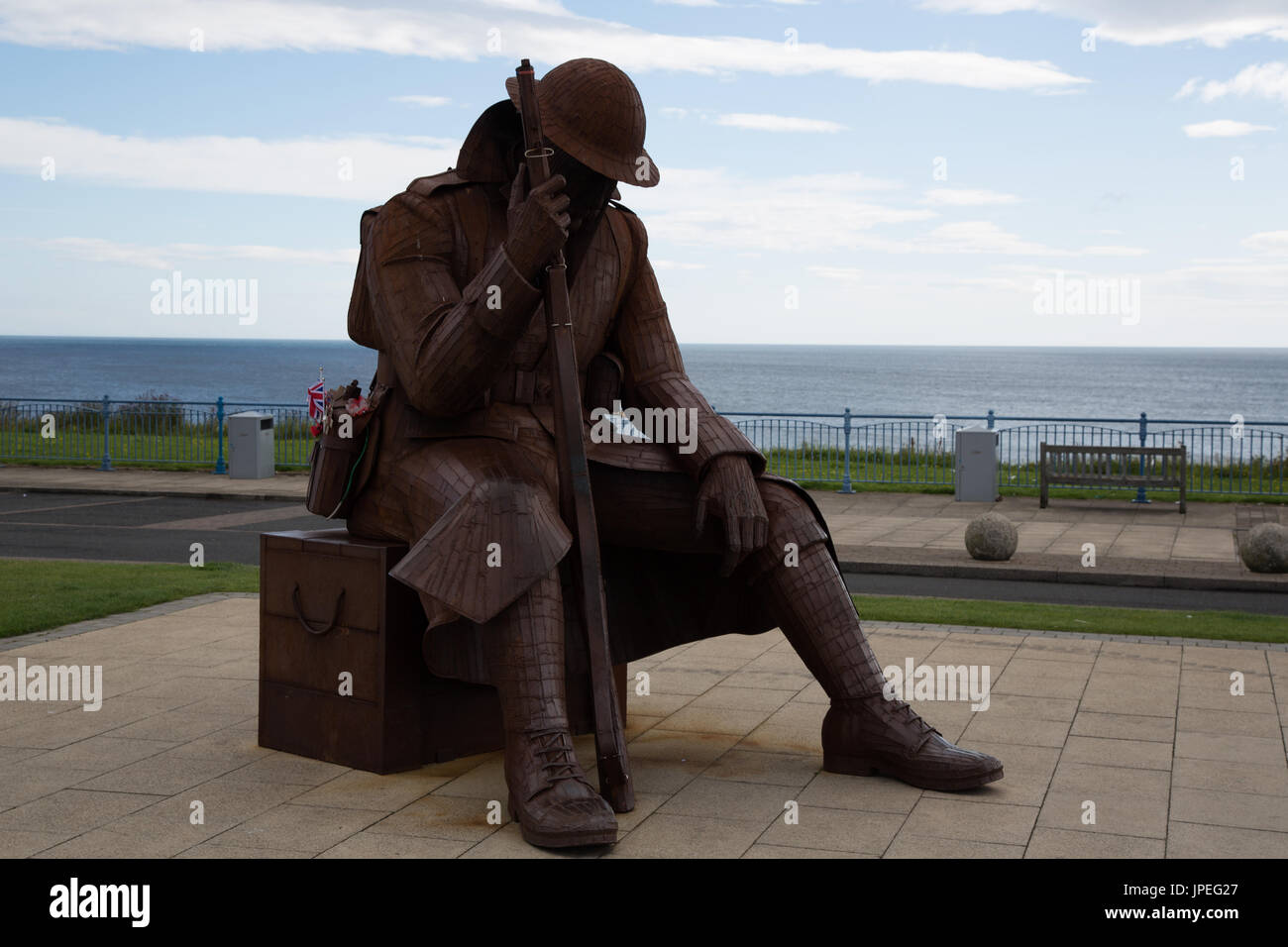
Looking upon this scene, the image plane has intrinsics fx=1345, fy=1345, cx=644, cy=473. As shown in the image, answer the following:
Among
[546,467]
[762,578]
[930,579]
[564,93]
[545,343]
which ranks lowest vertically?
[930,579]

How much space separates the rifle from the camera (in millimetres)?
4406

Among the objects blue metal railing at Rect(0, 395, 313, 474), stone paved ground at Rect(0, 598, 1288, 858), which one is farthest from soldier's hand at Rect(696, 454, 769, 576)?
blue metal railing at Rect(0, 395, 313, 474)

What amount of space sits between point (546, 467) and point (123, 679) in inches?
121

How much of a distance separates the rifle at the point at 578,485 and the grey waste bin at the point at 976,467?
45.5ft

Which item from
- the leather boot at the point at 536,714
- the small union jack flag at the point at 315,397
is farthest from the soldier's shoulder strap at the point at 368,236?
the small union jack flag at the point at 315,397

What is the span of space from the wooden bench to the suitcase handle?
42.5 feet

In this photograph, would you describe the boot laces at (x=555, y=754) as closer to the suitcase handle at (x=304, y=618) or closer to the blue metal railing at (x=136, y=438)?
the suitcase handle at (x=304, y=618)

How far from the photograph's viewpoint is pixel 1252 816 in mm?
4500

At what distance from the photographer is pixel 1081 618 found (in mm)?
8852

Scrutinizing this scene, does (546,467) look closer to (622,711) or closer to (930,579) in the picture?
(622,711)

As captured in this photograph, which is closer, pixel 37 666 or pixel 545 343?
pixel 545 343

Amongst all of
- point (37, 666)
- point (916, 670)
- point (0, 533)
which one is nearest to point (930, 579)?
point (916, 670)

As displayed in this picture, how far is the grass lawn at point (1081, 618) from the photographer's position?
829cm

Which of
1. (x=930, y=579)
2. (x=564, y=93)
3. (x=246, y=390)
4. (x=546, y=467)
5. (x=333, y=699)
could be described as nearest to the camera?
(x=564, y=93)
